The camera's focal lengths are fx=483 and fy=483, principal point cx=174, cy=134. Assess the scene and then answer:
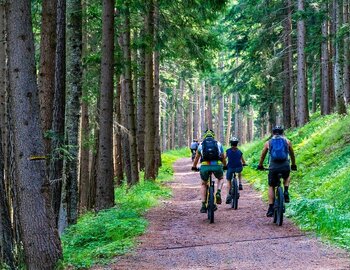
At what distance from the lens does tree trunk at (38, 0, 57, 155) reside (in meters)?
9.92

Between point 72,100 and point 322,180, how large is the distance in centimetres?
742

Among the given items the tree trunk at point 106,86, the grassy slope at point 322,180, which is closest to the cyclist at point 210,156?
the grassy slope at point 322,180

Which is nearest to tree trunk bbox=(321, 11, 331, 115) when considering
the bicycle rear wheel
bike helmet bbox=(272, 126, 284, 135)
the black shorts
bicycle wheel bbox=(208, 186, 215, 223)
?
bike helmet bbox=(272, 126, 284, 135)

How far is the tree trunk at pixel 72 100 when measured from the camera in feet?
36.8

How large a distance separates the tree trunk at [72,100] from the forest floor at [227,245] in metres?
2.08

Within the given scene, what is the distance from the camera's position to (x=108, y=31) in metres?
12.7

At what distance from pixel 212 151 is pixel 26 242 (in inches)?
202

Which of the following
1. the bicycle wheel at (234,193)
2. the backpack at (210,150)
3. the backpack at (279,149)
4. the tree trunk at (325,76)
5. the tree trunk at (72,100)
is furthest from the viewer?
the tree trunk at (325,76)

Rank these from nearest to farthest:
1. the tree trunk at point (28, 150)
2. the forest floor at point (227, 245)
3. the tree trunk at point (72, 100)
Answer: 1. the tree trunk at point (28, 150)
2. the forest floor at point (227, 245)
3. the tree trunk at point (72, 100)

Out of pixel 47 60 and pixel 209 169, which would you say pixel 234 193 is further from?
pixel 47 60

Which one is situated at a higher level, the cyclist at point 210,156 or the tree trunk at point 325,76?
the tree trunk at point 325,76

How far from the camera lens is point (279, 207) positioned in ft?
32.5

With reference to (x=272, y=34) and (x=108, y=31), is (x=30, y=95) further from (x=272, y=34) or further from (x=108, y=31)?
(x=272, y=34)

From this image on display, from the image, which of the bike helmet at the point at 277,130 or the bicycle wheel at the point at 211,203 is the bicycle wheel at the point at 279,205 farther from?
the bicycle wheel at the point at 211,203
